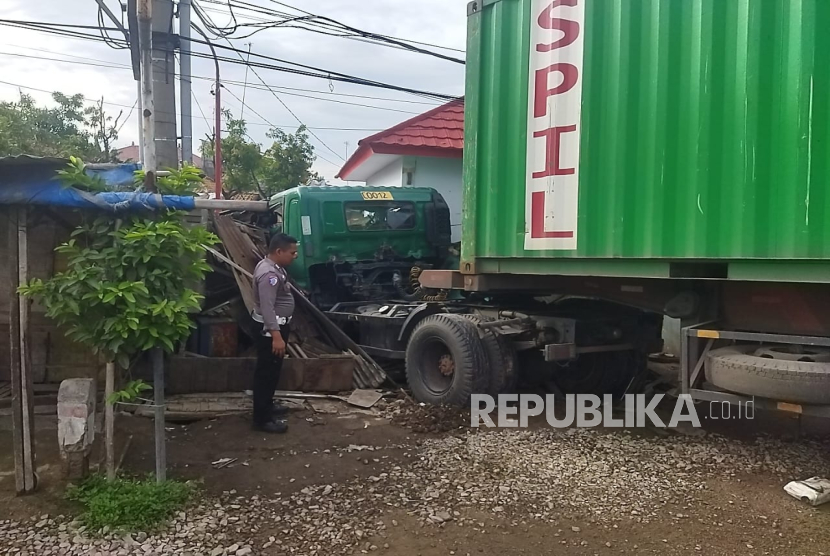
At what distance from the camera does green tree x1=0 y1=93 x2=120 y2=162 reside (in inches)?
862

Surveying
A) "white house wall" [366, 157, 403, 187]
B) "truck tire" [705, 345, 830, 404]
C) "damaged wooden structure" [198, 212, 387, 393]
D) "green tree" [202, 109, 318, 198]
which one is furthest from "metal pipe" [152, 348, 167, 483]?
"green tree" [202, 109, 318, 198]

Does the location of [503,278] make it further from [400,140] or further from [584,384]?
[400,140]

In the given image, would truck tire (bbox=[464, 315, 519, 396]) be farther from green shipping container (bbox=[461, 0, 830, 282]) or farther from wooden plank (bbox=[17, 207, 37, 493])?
wooden plank (bbox=[17, 207, 37, 493])

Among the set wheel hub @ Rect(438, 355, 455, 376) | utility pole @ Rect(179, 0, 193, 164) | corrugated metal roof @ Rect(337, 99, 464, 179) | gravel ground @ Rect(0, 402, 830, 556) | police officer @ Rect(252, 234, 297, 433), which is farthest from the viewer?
corrugated metal roof @ Rect(337, 99, 464, 179)

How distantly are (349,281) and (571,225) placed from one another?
3.72m

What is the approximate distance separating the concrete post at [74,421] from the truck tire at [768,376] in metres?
3.58

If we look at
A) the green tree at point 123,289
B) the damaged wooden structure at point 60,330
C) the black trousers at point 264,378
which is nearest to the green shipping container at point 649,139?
the black trousers at point 264,378

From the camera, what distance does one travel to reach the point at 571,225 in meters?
4.55

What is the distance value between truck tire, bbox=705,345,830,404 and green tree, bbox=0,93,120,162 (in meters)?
21.4

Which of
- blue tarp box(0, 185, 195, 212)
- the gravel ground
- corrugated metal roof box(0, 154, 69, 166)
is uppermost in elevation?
corrugated metal roof box(0, 154, 69, 166)

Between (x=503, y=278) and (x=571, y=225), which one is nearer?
(x=571, y=225)

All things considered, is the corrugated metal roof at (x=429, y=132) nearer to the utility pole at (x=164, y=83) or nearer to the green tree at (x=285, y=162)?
the utility pole at (x=164, y=83)

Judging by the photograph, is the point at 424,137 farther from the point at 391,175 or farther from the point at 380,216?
the point at 380,216

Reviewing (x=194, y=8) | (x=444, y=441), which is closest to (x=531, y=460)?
(x=444, y=441)
